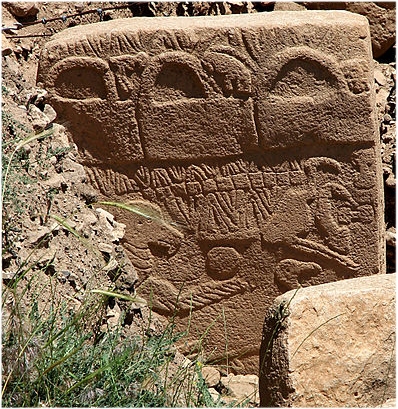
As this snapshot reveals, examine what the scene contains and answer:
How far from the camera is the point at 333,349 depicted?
3387mm

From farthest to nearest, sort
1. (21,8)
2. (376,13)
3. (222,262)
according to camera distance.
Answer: (376,13) → (21,8) → (222,262)

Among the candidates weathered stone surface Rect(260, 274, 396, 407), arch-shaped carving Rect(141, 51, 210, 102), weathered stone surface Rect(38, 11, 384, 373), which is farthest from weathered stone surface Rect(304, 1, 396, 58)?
weathered stone surface Rect(260, 274, 396, 407)

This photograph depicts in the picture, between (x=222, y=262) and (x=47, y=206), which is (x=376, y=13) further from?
(x=47, y=206)

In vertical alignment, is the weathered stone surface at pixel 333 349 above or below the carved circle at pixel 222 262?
above

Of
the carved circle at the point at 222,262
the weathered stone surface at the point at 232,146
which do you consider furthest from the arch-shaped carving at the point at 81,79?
the carved circle at the point at 222,262

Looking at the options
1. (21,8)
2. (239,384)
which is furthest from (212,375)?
(21,8)

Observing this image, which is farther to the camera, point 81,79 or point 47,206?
point 81,79

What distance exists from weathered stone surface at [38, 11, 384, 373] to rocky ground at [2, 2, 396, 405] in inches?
8.6

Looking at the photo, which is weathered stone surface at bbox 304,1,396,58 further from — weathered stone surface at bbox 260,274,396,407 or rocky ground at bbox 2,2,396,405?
weathered stone surface at bbox 260,274,396,407

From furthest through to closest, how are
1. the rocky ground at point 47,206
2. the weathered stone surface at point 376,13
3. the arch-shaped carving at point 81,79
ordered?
1. the weathered stone surface at point 376,13
2. the arch-shaped carving at point 81,79
3. the rocky ground at point 47,206

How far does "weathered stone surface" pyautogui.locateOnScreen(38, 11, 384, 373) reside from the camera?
441 centimetres

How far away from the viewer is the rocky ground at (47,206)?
142 inches

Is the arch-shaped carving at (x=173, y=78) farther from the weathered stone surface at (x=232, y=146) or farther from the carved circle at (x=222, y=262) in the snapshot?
the carved circle at (x=222, y=262)

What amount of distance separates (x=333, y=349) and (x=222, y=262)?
1393 mm
